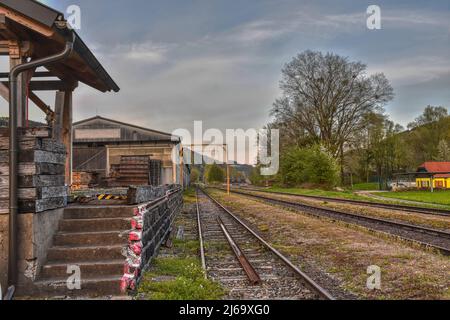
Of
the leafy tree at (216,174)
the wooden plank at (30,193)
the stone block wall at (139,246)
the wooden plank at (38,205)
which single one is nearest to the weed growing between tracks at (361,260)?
the stone block wall at (139,246)

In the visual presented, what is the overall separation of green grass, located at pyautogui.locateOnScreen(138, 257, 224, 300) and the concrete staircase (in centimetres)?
52

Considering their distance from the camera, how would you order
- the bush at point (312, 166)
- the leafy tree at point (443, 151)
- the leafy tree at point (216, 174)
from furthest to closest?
the leafy tree at point (216, 174)
the leafy tree at point (443, 151)
the bush at point (312, 166)

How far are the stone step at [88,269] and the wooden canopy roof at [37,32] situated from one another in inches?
124

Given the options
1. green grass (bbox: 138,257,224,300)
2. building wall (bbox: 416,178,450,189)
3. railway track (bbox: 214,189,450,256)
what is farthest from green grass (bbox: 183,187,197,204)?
building wall (bbox: 416,178,450,189)

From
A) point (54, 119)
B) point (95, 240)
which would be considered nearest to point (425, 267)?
point (95, 240)

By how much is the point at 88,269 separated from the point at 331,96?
43688 mm

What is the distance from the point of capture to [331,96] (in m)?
46.5

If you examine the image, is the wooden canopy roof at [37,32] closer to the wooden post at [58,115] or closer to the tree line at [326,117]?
the wooden post at [58,115]

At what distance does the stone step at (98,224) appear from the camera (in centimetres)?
636

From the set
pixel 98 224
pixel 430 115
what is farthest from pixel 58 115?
pixel 430 115

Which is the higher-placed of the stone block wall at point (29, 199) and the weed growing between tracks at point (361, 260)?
the stone block wall at point (29, 199)

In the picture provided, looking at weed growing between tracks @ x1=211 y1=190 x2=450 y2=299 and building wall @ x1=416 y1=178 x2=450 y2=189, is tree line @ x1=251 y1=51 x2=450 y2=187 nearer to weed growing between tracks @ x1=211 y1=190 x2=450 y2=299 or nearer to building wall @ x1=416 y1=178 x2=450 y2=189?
building wall @ x1=416 y1=178 x2=450 y2=189

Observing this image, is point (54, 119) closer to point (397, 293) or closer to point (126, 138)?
point (397, 293)
